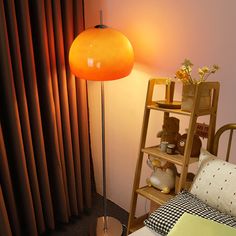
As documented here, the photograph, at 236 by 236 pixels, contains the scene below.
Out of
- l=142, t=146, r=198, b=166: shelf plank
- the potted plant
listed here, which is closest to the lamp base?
l=142, t=146, r=198, b=166: shelf plank

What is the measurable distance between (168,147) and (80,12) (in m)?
1.21

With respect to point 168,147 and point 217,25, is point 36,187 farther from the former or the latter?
point 217,25

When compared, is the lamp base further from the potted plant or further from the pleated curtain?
the potted plant

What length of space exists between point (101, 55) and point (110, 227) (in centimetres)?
131

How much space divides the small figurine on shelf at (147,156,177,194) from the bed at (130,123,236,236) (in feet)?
0.99

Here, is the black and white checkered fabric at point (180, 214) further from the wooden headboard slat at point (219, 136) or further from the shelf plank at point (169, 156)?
the wooden headboard slat at point (219, 136)

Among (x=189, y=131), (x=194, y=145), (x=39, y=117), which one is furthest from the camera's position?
(x=39, y=117)

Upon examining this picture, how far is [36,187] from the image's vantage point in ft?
6.08

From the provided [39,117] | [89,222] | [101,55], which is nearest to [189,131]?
[101,55]

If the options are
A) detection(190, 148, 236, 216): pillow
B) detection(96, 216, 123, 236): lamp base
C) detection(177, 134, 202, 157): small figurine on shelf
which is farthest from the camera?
detection(96, 216, 123, 236): lamp base

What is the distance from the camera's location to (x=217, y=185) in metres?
1.11

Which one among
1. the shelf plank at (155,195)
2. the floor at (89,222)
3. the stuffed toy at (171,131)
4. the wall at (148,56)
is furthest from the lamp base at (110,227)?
the stuffed toy at (171,131)

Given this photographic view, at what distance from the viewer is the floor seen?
6.56ft

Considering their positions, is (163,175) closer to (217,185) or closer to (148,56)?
(217,185)
